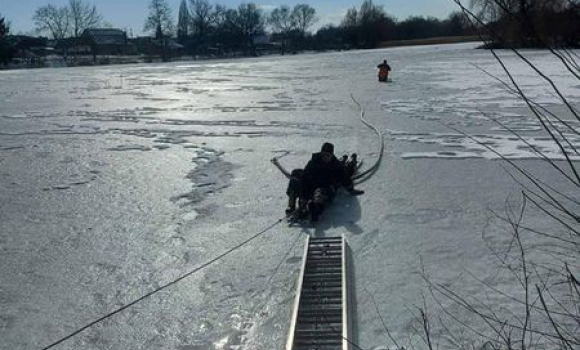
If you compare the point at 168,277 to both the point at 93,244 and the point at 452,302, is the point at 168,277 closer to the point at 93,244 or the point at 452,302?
the point at 93,244

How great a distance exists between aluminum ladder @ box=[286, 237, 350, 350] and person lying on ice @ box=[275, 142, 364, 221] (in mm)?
774

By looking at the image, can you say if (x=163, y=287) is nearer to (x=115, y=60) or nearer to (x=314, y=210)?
(x=314, y=210)

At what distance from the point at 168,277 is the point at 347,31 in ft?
258

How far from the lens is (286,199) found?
744cm

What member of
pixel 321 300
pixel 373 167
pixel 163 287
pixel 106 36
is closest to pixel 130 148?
pixel 373 167

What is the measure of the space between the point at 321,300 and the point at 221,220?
2479mm

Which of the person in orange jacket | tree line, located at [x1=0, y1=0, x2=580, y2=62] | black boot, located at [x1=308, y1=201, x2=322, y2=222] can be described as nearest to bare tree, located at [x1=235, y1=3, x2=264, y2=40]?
tree line, located at [x1=0, y1=0, x2=580, y2=62]

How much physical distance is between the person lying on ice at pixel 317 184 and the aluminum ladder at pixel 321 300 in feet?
2.54

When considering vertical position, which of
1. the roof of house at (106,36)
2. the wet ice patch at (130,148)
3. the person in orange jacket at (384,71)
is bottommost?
the wet ice patch at (130,148)

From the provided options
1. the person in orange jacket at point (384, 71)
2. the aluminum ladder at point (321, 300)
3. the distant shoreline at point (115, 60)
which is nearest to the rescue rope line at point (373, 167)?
the aluminum ladder at point (321, 300)

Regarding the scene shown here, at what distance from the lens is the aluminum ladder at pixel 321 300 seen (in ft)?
12.5

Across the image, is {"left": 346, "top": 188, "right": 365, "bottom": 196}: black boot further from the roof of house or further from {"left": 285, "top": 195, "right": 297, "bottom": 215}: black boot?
the roof of house

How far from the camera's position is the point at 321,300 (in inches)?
177

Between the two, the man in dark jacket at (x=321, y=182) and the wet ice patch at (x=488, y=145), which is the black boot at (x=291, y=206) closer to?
the man in dark jacket at (x=321, y=182)
